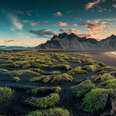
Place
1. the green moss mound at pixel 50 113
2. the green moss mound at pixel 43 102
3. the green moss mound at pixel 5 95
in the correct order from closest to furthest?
the green moss mound at pixel 50 113, the green moss mound at pixel 43 102, the green moss mound at pixel 5 95

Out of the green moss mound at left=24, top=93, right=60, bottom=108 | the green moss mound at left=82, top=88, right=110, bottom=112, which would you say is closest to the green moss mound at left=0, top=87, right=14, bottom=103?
the green moss mound at left=24, top=93, right=60, bottom=108

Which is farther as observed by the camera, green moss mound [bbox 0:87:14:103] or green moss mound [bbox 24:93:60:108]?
green moss mound [bbox 0:87:14:103]

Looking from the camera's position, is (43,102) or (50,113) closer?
(50,113)

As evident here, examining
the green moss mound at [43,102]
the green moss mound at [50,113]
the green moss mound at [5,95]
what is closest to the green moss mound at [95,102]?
the green moss mound at [50,113]

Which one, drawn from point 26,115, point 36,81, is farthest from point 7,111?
point 36,81

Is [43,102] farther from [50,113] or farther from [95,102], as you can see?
[95,102]

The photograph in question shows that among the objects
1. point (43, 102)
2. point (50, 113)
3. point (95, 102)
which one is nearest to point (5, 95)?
point (43, 102)

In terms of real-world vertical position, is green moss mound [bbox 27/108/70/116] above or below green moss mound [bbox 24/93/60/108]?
below

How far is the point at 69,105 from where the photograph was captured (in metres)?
5.34

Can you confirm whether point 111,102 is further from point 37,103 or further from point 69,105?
point 37,103

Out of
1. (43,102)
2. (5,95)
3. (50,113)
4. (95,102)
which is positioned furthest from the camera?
(5,95)

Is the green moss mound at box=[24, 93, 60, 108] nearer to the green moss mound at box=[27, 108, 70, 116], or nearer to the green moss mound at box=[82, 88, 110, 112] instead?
the green moss mound at box=[27, 108, 70, 116]

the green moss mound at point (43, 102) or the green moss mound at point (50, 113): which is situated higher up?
the green moss mound at point (43, 102)

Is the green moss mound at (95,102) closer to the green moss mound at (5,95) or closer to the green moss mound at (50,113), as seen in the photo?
the green moss mound at (50,113)
